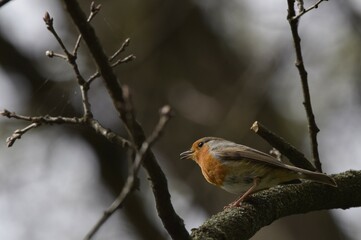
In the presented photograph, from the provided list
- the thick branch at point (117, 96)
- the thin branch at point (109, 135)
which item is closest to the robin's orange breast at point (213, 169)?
the thin branch at point (109, 135)

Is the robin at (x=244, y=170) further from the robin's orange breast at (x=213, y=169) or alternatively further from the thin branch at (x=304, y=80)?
the thin branch at (x=304, y=80)

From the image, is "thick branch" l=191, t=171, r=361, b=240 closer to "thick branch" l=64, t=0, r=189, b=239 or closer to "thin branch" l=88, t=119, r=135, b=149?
"thick branch" l=64, t=0, r=189, b=239

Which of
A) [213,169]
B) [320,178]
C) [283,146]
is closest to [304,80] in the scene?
[283,146]

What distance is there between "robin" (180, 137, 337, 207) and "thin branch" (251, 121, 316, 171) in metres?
0.04

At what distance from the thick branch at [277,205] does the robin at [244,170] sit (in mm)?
149

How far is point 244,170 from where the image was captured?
11.1 feet

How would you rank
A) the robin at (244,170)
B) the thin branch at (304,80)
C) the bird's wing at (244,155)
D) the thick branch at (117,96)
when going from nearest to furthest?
the thick branch at (117,96)
the thin branch at (304,80)
the robin at (244,170)
the bird's wing at (244,155)

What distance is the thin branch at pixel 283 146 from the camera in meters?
2.73

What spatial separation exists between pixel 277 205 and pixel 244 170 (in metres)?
0.71

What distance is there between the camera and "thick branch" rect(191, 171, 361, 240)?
2.29 meters

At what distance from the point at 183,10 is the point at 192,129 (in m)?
1.39

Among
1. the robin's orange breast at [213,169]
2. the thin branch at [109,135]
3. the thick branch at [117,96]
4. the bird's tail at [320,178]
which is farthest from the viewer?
the robin's orange breast at [213,169]

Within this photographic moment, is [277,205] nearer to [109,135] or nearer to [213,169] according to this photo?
[213,169]

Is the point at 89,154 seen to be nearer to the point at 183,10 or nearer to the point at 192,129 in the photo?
the point at 192,129
